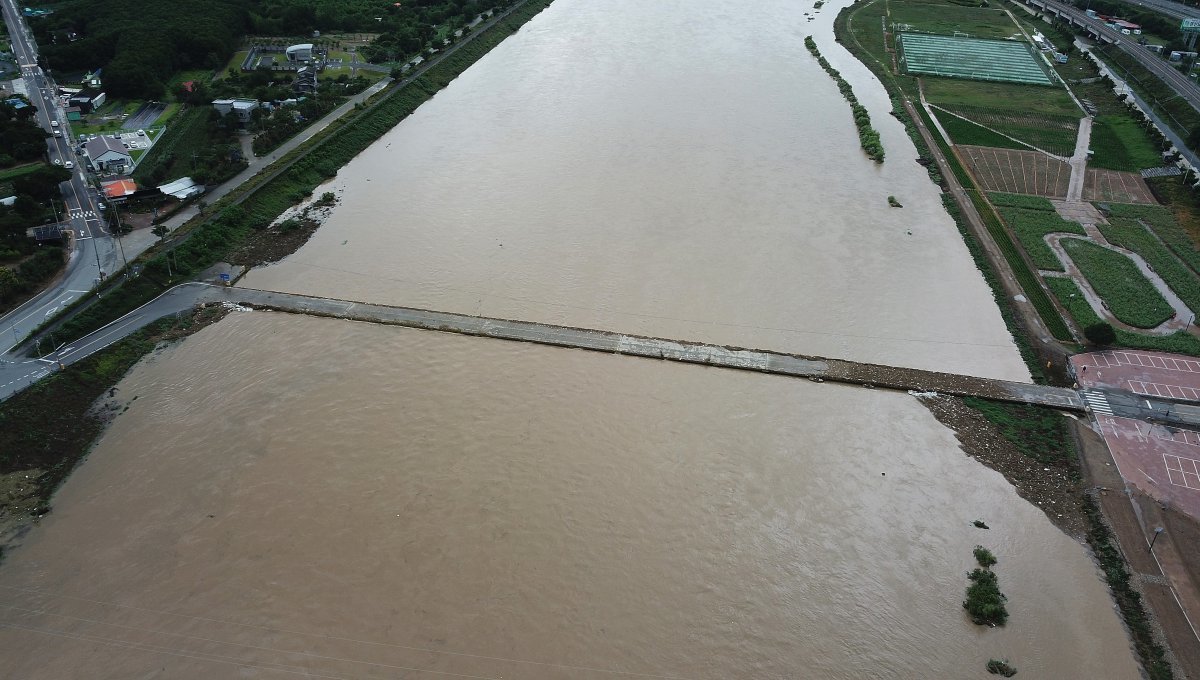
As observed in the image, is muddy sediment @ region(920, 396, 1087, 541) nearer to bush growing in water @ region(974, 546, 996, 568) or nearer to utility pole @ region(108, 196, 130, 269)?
bush growing in water @ region(974, 546, 996, 568)

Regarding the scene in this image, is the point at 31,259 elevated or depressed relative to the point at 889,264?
elevated

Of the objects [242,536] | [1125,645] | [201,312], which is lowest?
[1125,645]

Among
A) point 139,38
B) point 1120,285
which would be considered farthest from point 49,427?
point 139,38

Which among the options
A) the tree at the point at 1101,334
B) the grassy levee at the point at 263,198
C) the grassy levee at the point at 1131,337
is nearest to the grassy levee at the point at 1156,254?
the grassy levee at the point at 1131,337

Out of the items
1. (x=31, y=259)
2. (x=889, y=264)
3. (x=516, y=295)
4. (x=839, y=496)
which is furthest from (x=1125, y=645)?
(x=31, y=259)

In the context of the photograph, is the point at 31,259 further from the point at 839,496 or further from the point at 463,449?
the point at 839,496

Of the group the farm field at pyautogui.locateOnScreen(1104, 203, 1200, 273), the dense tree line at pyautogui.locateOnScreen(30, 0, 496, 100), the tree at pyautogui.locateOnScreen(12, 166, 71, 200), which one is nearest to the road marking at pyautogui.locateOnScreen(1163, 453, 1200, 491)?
the farm field at pyautogui.locateOnScreen(1104, 203, 1200, 273)

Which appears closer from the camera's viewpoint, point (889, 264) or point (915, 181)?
point (889, 264)
